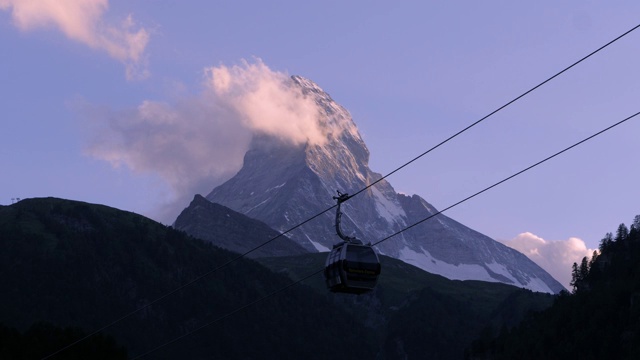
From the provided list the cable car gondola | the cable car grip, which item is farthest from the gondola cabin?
the cable car grip

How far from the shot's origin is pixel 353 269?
6241 centimetres

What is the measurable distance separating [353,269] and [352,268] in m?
0.08

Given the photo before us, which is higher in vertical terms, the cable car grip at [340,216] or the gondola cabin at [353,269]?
the cable car grip at [340,216]

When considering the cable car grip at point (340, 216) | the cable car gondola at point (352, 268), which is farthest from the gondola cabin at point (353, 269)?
the cable car grip at point (340, 216)

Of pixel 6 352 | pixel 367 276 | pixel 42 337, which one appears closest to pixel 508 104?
pixel 367 276

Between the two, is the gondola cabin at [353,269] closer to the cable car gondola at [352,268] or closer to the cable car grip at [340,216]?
the cable car gondola at [352,268]

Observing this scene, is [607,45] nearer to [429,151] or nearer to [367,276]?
[429,151]

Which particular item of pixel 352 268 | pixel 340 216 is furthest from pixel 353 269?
pixel 340 216

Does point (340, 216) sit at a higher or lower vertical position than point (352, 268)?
higher

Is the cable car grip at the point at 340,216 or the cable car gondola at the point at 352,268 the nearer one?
the cable car grip at the point at 340,216

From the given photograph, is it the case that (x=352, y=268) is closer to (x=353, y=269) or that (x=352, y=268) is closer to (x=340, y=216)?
(x=353, y=269)

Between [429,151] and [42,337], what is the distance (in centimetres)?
14447

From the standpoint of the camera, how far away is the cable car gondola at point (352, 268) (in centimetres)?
6228

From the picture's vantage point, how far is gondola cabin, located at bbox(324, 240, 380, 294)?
2452 inches
